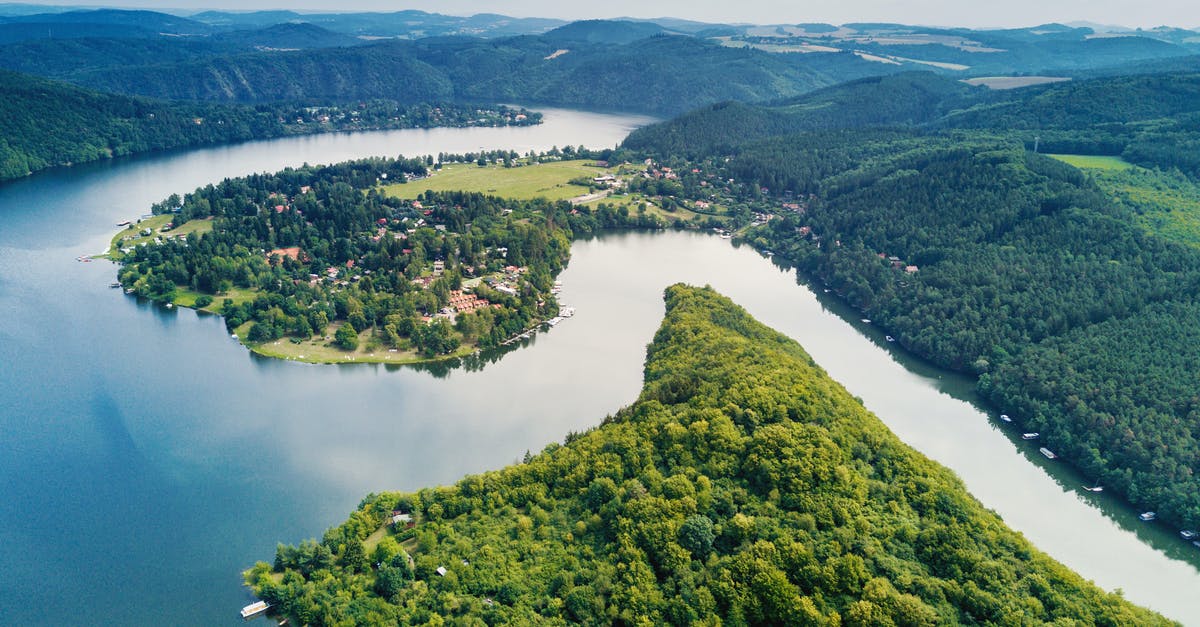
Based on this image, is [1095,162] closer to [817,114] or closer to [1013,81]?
[817,114]

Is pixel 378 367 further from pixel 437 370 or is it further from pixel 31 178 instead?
pixel 31 178

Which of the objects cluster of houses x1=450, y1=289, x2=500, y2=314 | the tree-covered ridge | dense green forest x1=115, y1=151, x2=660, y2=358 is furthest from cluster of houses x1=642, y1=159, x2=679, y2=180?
the tree-covered ridge

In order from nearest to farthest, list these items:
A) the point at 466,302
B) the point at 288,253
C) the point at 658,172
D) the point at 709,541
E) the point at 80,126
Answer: the point at 709,541 → the point at 466,302 → the point at 288,253 → the point at 658,172 → the point at 80,126

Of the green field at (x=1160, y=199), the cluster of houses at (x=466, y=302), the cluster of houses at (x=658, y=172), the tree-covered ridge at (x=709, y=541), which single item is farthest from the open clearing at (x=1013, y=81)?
the tree-covered ridge at (x=709, y=541)

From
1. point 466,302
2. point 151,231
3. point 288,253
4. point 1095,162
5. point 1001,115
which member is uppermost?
point 1001,115

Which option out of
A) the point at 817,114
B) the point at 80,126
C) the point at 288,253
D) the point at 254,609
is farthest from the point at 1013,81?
the point at 80,126

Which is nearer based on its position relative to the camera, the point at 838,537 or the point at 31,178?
the point at 838,537

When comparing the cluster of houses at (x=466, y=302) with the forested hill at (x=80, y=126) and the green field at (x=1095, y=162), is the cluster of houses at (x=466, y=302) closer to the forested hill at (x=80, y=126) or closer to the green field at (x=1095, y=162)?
the green field at (x=1095, y=162)

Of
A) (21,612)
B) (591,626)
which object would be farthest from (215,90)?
(591,626)
